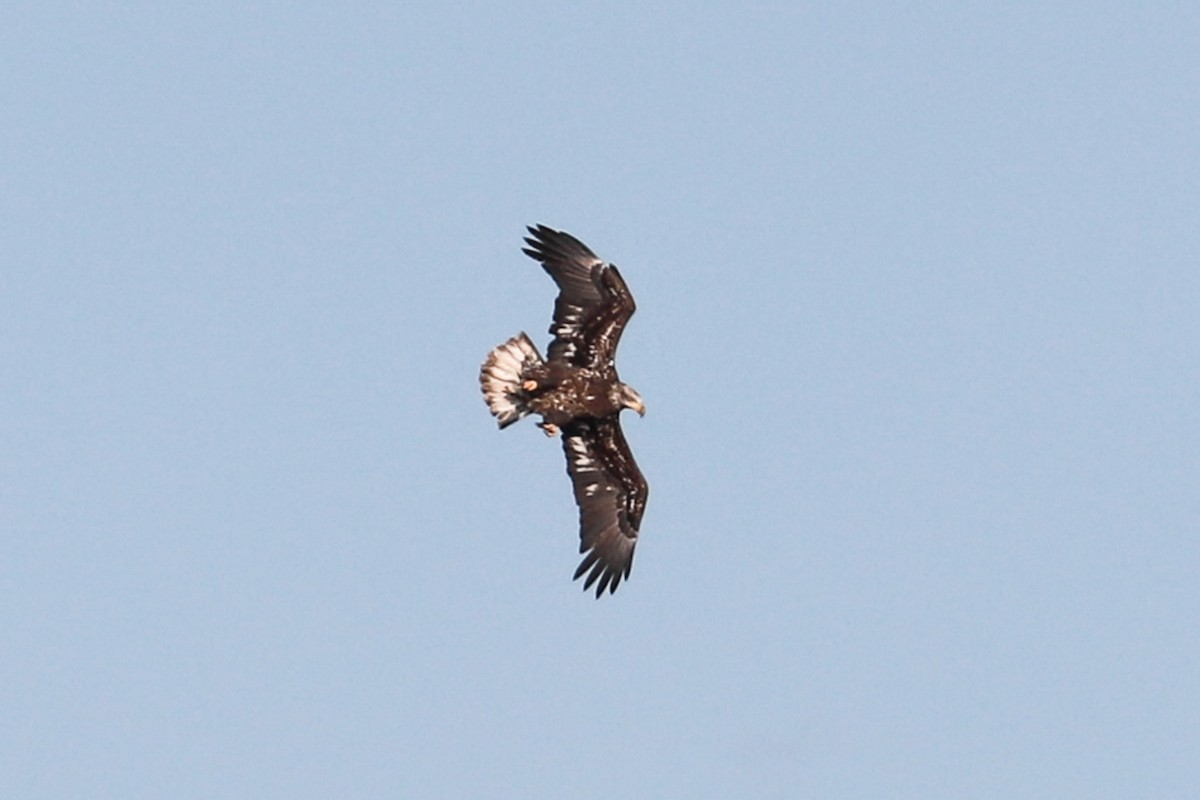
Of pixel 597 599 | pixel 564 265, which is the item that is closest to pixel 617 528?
pixel 597 599

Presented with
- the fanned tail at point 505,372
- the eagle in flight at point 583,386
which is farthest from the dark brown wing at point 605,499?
the fanned tail at point 505,372

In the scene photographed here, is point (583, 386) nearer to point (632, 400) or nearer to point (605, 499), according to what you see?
point (632, 400)

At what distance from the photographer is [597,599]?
4250cm

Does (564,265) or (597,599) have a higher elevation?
(564,265)

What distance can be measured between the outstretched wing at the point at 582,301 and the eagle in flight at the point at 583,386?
0.01 meters

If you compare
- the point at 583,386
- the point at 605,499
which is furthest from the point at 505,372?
the point at 605,499

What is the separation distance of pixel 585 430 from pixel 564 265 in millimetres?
2407

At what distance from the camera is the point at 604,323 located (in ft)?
136

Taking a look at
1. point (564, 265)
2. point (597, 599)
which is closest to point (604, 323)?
point (564, 265)

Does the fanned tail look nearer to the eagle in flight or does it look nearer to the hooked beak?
the eagle in flight

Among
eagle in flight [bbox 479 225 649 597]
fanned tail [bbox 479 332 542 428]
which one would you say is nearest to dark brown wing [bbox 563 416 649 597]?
eagle in flight [bbox 479 225 649 597]

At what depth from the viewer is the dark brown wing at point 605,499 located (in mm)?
42625

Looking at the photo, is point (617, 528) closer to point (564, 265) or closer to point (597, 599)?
point (597, 599)

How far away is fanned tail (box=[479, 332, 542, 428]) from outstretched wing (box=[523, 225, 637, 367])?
337mm
